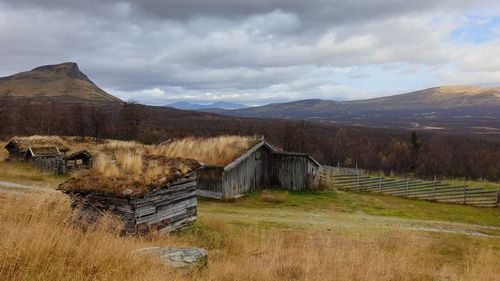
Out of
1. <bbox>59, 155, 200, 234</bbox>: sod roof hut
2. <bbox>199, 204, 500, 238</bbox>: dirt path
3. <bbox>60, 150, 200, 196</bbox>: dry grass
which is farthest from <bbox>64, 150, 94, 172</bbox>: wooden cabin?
<bbox>59, 155, 200, 234</bbox>: sod roof hut

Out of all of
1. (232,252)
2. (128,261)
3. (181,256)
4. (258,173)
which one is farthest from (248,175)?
(128,261)

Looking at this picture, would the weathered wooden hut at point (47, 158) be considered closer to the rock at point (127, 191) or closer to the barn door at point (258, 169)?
the barn door at point (258, 169)

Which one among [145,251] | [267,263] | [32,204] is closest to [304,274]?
[267,263]

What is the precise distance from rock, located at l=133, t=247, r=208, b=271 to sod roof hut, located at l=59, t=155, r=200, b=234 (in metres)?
3.88

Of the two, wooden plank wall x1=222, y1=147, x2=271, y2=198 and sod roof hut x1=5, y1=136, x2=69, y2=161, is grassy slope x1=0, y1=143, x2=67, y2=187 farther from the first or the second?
wooden plank wall x1=222, y1=147, x2=271, y2=198

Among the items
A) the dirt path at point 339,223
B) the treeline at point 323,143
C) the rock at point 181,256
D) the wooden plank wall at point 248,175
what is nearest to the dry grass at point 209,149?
the wooden plank wall at point 248,175

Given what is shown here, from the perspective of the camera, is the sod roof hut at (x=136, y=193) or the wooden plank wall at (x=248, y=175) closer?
the sod roof hut at (x=136, y=193)

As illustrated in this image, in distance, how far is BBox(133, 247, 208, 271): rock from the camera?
6.15 meters

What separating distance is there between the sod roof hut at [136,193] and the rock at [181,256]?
3884mm

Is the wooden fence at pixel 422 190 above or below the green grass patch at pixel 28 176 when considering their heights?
below

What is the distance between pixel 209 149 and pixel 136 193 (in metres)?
14.9

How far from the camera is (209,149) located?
25781 millimetres

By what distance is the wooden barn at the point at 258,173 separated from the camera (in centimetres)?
2477

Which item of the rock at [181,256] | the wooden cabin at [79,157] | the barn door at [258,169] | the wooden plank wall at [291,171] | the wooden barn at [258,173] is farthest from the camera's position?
the wooden cabin at [79,157]
